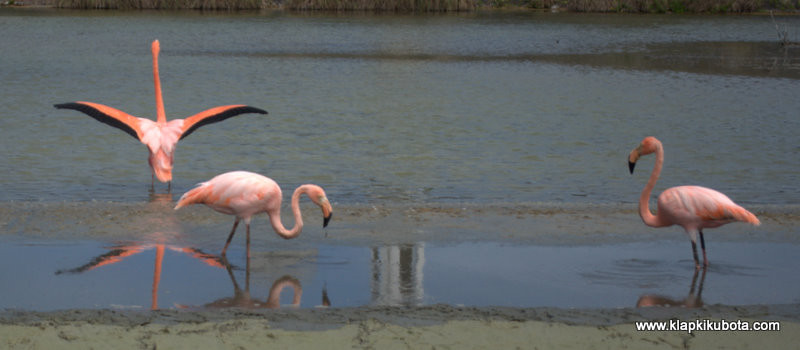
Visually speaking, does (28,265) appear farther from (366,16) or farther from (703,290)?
(366,16)

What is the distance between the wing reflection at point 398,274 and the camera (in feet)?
18.1

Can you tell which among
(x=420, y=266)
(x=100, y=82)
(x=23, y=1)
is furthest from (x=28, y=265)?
(x=23, y=1)

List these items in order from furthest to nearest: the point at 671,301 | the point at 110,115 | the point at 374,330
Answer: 1. the point at 110,115
2. the point at 671,301
3. the point at 374,330

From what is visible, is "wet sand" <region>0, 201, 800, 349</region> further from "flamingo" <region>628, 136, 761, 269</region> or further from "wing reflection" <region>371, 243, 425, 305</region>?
"flamingo" <region>628, 136, 761, 269</region>

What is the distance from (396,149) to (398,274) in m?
6.06

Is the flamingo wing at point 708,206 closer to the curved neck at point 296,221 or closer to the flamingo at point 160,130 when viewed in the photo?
the curved neck at point 296,221

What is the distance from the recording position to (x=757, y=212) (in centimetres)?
816

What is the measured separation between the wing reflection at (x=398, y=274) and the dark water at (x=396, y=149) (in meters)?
0.02

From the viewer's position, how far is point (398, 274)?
5969 millimetres

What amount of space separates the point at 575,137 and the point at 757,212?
4.99 metres

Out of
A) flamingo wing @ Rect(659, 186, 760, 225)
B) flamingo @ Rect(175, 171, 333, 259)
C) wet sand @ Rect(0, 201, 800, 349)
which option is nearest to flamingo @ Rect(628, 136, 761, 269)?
flamingo wing @ Rect(659, 186, 760, 225)

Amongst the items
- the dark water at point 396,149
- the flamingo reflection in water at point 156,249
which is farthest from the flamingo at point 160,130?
the flamingo reflection in water at point 156,249

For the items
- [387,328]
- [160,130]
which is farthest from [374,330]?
[160,130]

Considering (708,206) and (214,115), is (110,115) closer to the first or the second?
(214,115)
